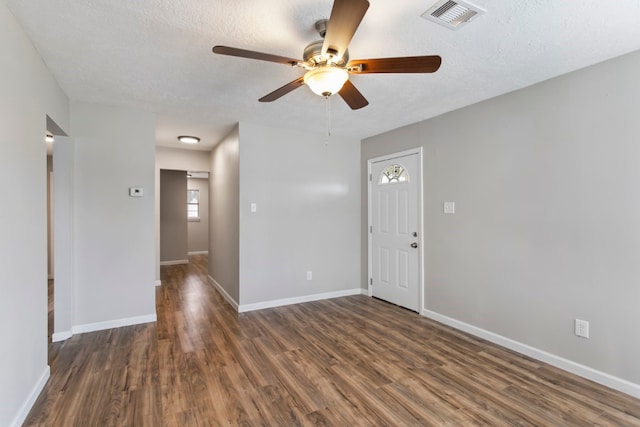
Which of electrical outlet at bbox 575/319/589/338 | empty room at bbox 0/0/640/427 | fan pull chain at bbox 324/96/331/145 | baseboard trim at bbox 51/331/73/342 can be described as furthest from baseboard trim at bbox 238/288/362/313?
electrical outlet at bbox 575/319/589/338

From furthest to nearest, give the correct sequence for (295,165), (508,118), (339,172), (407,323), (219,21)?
(339,172) < (295,165) < (407,323) < (508,118) < (219,21)

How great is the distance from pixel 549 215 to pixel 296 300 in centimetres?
314

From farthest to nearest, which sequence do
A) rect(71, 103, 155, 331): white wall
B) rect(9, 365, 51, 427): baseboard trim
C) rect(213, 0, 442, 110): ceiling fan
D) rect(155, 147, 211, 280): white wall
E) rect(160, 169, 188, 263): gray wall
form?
1. rect(160, 169, 188, 263): gray wall
2. rect(155, 147, 211, 280): white wall
3. rect(71, 103, 155, 331): white wall
4. rect(9, 365, 51, 427): baseboard trim
5. rect(213, 0, 442, 110): ceiling fan

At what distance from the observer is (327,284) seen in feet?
15.4

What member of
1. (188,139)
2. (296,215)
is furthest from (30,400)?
(188,139)

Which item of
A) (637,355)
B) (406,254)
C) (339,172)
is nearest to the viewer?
(637,355)

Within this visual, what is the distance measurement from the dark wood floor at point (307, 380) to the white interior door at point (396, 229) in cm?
68

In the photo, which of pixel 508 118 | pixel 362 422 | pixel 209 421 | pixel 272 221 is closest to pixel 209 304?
pixel 272 221

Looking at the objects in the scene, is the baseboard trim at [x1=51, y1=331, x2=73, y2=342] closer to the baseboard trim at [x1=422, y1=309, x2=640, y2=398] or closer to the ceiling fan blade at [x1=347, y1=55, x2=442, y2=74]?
the ceiling fan blade at [x1=347, y1=55, x2=442, y2=74]

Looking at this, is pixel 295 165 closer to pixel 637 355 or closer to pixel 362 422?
pixel 362 422

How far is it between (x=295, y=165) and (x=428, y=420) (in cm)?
335

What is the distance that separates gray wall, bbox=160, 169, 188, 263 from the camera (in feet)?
25.3

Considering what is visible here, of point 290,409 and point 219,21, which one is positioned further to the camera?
point 290,409

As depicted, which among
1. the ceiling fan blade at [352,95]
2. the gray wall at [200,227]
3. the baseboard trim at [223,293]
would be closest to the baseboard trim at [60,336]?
the baseboard trim at [223,293]
